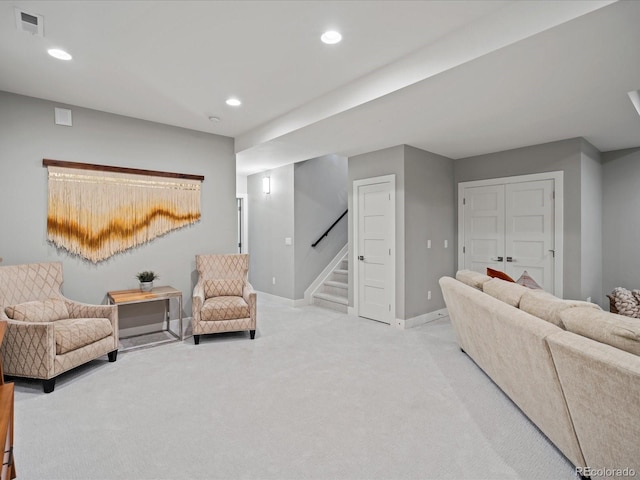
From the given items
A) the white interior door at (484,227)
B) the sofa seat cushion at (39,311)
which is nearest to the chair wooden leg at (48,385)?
the sofa seat cushion at (39,311)

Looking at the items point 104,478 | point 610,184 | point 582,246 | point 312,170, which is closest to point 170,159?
point 312,170

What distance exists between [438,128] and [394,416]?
295 cm

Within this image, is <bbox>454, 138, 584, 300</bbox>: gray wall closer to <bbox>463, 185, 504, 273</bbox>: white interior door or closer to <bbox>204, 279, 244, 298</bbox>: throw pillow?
<bbox>463, 185, 504, 273</bbox>: white interior door

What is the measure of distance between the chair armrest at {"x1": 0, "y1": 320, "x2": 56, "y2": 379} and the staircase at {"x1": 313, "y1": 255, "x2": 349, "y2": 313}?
3.65m

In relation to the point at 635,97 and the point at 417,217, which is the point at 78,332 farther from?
the point at 635,97

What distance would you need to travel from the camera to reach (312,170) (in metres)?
6.04

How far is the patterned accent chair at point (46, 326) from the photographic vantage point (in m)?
2.69

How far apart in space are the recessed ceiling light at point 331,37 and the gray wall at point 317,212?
3.36 meters

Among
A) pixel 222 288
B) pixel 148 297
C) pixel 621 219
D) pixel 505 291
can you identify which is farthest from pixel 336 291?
pixel 621 219

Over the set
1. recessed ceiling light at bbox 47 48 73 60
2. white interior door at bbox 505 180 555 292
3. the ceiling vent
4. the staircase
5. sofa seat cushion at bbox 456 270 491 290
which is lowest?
the staircase

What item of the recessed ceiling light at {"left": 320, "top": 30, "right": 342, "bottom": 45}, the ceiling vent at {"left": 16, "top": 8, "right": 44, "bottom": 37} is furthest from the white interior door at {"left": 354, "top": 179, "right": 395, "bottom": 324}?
the ceiling vent at {"left": 16, "top": 8, "right": 44, "bottom": 37}

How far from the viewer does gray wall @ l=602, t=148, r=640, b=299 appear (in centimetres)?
459

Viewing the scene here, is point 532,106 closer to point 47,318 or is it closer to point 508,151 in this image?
point 508,151

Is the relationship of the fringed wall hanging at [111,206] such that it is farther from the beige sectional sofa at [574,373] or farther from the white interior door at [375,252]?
the beige sectional sofa at [574,373]
